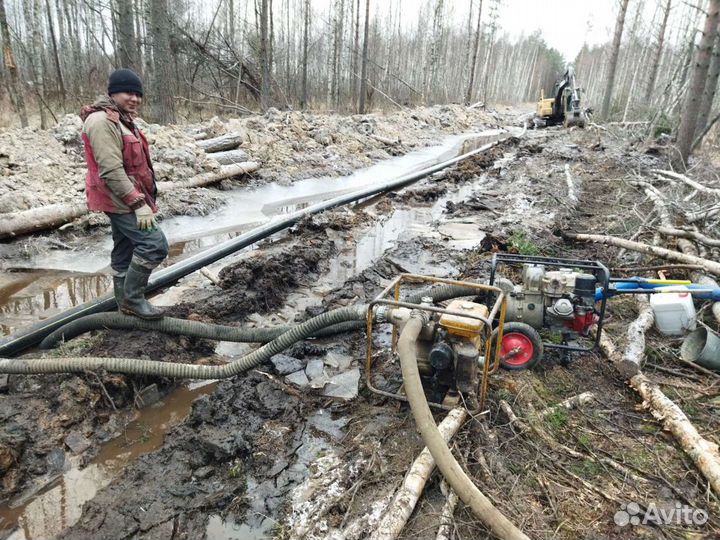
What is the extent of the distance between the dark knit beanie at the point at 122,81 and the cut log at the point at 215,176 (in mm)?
5330

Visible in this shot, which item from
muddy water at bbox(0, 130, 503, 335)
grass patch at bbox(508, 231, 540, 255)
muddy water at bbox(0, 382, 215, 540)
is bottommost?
muddy water at bbox(0, 382, 215, 540)

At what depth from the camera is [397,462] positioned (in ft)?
9.48

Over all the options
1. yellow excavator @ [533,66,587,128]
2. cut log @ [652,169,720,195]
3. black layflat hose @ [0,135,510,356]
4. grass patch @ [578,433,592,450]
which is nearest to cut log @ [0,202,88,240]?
black layflat hose @ [0,135,510,356]

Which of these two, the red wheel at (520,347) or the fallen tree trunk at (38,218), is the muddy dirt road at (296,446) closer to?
the red wheel at (520,347)

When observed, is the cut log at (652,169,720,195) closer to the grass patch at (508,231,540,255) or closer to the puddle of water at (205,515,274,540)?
the grass patch at (508,231,540,255)

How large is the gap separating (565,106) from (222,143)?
19.6 metres

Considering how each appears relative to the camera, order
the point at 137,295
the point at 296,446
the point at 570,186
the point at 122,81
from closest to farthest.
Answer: the point at 296,446, the point at 122,81, the point at 137,295, the point at 570,186

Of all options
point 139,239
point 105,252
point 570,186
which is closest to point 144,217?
point 139,239

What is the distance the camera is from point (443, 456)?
8.05ft

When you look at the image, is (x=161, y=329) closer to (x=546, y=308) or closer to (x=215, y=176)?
(x=546, y=308)

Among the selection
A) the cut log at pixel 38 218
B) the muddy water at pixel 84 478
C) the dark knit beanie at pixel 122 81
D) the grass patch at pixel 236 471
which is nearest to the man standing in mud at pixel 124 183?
the dark knit beanie at pixel 122 81

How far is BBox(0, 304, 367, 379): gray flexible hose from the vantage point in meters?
3.39

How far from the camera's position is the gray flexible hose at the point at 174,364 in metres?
3.39

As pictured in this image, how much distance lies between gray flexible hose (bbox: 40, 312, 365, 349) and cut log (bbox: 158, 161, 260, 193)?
5.11 metres
